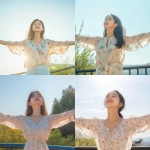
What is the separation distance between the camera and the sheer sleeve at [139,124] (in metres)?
1.63

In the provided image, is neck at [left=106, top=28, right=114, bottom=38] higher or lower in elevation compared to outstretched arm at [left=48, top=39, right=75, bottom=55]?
higher

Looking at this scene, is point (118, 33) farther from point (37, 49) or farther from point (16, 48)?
point (16, 48)

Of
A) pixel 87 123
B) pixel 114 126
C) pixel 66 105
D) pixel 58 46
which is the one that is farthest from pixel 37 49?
pixel 114 126

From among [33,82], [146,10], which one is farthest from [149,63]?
[33,82]

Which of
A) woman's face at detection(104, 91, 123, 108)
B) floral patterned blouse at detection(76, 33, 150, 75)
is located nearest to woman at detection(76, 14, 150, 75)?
floral patterned blouse at detection(76, 33, 150, 75)

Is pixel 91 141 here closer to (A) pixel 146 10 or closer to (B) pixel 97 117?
(B) pixel 97 117

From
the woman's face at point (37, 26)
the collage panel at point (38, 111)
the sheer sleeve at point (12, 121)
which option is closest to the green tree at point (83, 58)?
the collage panel at point (38, 111)

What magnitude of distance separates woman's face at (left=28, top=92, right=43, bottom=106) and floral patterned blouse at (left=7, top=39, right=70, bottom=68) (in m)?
0.17

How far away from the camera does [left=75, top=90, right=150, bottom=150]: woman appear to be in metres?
1.64

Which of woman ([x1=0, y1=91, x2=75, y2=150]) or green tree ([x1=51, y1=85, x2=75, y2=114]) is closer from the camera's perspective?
woman ([x1=0, y1=91, x2=75, y2=150])

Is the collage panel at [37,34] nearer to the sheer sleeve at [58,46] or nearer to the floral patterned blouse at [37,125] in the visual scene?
the sheer sleeve at [58,46]

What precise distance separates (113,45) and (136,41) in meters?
0.13

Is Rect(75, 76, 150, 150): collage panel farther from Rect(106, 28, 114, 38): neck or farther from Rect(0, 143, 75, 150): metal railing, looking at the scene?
Rect(106, 28, 114, 38): neck

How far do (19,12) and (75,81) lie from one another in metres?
0.50
